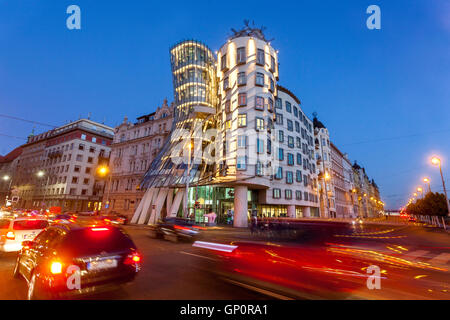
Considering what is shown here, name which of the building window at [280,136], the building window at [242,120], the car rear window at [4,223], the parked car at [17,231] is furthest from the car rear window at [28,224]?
the building window at [280,136]

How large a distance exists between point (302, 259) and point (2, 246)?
12.1 metres

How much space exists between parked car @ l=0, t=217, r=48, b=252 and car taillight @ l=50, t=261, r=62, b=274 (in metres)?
7.56

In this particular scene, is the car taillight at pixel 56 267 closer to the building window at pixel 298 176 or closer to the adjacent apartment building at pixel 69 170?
the building window at pixel 298 176

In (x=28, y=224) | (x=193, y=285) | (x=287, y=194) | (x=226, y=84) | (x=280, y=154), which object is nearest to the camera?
(x=193, y=285)

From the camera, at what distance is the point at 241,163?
2814 cm

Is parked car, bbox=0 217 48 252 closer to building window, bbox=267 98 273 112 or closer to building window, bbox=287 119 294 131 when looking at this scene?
building window, bbox=267 98 273 112

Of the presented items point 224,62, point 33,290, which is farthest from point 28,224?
point 224,62

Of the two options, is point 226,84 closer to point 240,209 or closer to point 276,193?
point 240,209

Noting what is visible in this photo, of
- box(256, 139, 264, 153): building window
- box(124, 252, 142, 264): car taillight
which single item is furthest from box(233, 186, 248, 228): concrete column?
box(124, 252, 142, 264): car taillight

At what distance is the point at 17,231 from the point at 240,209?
22.7m

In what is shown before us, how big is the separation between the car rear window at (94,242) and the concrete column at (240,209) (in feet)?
78.9

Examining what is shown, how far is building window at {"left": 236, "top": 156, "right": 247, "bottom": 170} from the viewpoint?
28.0 metres
